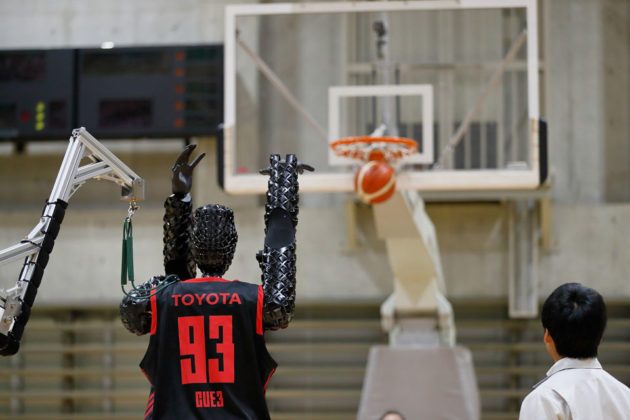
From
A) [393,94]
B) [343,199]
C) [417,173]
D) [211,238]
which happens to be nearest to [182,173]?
[211,238]

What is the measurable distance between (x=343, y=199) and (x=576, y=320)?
7.30 m

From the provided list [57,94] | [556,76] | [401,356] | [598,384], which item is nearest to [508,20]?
[556,76]

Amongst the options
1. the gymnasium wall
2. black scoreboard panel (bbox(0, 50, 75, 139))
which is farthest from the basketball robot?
black scoreboard panel (bbox(0, 50, 75, 139))

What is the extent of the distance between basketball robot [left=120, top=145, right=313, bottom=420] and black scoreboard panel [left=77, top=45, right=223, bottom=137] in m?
6.31

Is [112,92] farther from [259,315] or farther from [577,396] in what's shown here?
[577,396]

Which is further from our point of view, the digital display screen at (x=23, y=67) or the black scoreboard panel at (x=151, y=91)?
the digital display screen at (x=23, y=67)

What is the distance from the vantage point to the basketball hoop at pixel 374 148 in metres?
6.09

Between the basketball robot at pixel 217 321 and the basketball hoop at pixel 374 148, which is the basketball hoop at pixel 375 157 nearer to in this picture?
the basketball hoop at pixel 374 148

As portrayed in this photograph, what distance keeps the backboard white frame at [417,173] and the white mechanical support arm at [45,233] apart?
11.1 ft

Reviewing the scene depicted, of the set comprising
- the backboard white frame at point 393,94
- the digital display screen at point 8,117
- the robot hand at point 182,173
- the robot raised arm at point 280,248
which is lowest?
the robot raised arm at point 280,248

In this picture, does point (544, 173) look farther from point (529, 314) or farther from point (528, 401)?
point (528, 401)

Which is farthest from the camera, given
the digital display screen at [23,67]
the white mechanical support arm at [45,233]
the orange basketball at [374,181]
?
the digital display screen at [23,67]

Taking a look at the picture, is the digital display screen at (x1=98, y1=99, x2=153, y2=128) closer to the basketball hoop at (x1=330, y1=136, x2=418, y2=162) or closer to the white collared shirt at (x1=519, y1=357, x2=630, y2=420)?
the basketball hoop at (x1=330, y1=136, x2=418, y2=162)

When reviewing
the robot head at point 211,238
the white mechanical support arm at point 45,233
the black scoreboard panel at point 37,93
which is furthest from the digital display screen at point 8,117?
the robot head at point 211,238
